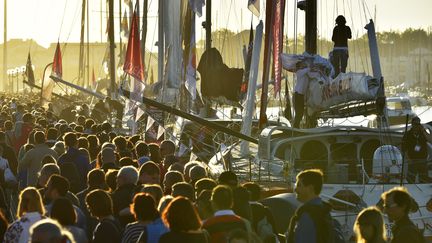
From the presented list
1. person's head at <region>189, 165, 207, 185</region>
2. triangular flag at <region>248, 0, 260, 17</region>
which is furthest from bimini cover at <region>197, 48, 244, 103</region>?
person's head at <region>189, 165, 207, 185</region>

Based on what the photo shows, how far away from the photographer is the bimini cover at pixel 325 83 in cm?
1955

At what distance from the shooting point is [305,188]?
1054cm

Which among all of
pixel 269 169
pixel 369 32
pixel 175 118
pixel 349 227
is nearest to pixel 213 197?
pixel 349 227

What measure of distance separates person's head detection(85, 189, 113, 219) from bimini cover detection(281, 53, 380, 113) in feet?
29.2

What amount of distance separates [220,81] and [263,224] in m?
17.3

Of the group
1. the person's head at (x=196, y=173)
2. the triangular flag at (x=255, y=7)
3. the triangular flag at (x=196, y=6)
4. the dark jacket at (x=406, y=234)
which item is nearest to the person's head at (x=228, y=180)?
the person's head at (x=196, y=173)

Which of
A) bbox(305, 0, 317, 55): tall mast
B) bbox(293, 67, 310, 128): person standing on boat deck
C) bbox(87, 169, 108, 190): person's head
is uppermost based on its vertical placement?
bbox(305, 0, 317, 55): tall mast

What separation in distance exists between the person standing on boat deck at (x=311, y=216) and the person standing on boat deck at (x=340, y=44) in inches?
467

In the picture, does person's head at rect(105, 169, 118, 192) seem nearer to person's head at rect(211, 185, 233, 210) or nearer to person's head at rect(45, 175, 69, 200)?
person's head at rect(45, 175, 69, 200)

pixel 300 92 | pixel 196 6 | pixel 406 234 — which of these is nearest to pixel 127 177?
pixel 406 234

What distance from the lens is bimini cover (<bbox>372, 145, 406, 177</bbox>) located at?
17.1 meters

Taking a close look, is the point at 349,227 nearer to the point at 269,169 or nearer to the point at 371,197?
the point at 371,197

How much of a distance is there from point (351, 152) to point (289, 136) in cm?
101

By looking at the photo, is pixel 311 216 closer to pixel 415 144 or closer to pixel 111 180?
pixel 111 180
